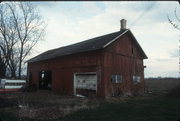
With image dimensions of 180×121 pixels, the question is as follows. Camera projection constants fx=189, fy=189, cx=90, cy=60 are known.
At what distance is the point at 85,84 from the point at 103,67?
8.39 feet

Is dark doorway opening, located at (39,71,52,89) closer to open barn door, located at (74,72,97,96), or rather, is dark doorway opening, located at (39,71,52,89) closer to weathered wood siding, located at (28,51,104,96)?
weathered wood siding, located at (28,51,104,96)

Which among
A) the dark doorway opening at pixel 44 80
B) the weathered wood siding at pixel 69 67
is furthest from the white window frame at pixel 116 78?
the dark doorway opening at pixel 44 80

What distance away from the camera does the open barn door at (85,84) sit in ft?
55.4

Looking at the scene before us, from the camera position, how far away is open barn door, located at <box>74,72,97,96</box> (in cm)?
1690

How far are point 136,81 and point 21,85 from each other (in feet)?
46.1

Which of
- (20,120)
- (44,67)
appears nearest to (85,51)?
(44,67)

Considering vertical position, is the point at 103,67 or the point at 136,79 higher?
the point at 103,67

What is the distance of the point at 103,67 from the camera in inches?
650

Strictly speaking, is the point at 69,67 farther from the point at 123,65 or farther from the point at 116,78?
the point at 123,65

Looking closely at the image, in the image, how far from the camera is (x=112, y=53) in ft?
58.4

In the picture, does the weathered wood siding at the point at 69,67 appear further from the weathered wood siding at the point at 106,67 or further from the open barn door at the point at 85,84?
the open barn door at the point at 85,84

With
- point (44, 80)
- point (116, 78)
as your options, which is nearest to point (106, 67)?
point (116, 78)

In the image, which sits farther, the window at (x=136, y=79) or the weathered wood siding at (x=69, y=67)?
the window at (x=136, y=79)

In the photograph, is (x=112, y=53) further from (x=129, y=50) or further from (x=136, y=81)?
(x=136, y=81)
